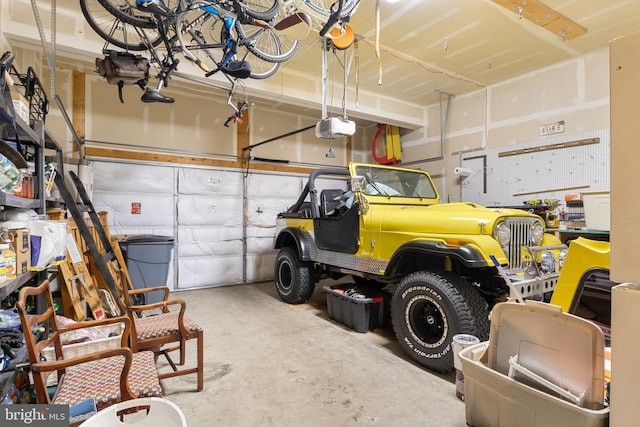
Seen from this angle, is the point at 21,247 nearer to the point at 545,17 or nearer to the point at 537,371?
the point at 537,371

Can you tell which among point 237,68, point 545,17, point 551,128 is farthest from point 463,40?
point 237,68

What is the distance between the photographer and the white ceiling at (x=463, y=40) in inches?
127

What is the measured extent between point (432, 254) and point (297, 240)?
1.95 meters

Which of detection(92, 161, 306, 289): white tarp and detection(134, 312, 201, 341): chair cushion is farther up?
detection(92, 161, 306, 289): white tarp

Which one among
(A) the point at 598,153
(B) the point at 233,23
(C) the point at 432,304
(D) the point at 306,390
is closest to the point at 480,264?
(C) the point at 432,304

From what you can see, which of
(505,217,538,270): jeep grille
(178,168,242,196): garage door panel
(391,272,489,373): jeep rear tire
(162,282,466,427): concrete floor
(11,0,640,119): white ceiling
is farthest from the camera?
(178,168,242,196): garage door panel

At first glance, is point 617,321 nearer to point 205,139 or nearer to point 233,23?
point 233,23

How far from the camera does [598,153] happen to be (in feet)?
13.0

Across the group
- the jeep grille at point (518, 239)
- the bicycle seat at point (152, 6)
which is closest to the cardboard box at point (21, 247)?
the bicycle seat at point (152, 6)

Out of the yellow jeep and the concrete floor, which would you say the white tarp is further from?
the yellow jeep

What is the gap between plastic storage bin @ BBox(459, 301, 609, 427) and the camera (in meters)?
0.94

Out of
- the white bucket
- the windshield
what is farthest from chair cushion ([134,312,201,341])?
the windshield

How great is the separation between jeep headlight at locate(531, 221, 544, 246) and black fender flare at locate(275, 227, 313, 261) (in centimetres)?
238

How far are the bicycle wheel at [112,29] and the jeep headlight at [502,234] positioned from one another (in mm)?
2996
